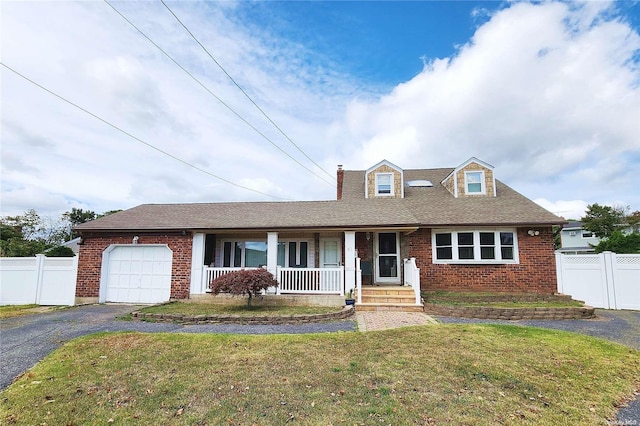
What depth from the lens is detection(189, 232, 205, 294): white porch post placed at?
42.8ft

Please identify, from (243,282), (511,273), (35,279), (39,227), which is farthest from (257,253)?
(39,227)

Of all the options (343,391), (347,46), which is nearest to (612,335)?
(343,391)

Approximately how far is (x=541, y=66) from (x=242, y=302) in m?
14.3

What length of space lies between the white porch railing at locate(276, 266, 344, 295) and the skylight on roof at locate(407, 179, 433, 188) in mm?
7919

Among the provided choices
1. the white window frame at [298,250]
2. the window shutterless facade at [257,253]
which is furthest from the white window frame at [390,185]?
the window shutterless facade at [257,253]

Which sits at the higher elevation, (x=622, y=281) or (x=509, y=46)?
(x=509, y=46)

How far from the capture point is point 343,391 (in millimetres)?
4617

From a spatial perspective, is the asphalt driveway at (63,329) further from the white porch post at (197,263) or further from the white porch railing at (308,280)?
the white porch railing at (308,280)

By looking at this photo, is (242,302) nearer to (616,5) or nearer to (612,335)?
(612,335)

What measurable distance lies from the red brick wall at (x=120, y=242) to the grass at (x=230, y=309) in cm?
101

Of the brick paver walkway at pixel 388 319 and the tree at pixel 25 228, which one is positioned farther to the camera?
the tree at pixel 25 228

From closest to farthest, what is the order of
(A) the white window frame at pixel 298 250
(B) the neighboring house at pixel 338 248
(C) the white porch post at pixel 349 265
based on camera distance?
(C) the white porch post at pixel 349 265
(B) the neighboring house at pixel 338 248
(A) the white window frame at pixel 298 250

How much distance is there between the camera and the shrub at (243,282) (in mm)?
10664

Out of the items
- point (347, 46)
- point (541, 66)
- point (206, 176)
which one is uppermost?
point (347, 46)
